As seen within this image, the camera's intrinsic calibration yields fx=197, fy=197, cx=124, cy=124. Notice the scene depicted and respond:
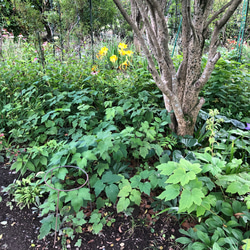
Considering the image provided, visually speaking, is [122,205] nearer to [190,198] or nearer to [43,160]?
[190,198]

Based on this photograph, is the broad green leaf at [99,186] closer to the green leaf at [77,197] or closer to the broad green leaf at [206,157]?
the green leaf at [77,197]

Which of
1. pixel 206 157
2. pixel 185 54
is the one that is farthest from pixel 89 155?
pixel 185 54

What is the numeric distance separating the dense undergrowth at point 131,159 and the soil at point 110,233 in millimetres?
72

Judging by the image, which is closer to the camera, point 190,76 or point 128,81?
point 190,76

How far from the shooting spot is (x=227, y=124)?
2.21m

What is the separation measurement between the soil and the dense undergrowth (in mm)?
72

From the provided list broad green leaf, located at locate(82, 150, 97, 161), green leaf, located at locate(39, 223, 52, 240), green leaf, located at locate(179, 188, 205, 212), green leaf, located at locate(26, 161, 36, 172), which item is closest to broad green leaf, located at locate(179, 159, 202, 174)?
green leaf, located at locate(179, 188, 205, 212)

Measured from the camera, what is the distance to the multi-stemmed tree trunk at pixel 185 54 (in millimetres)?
1753

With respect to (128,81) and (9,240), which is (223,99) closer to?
(128,81)

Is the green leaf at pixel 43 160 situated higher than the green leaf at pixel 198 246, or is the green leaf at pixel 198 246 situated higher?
the green leaf at pixel 43 160

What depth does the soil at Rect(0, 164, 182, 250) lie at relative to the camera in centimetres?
141

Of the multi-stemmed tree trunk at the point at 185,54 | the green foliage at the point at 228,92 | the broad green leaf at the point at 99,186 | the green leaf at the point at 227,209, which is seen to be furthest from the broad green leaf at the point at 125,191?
the green foliage at the point at 228,92

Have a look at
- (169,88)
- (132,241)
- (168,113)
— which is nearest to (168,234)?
(132,241)

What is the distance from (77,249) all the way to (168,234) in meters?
0.67
